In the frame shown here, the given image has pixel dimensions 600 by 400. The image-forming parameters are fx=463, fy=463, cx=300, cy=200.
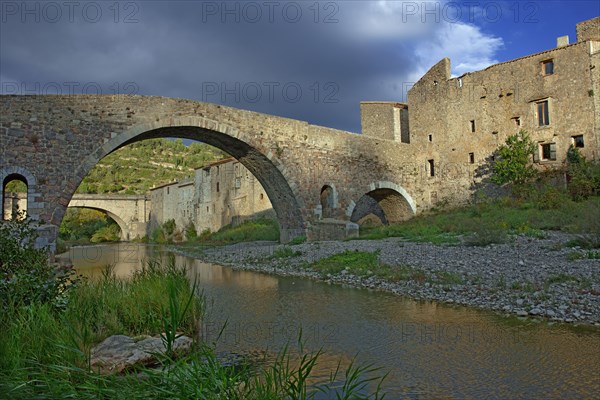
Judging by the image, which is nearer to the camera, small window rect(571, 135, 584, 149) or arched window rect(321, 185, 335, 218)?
arched window rect(321, 185, 335, 218)

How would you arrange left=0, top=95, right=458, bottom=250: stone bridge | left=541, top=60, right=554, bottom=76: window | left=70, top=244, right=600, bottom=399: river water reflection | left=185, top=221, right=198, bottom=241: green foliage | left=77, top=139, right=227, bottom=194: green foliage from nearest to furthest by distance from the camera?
left=70, top=244, right=600, bottom=399: river water reflection
left=0, top=95, right=458, bottom=250: stone bridge
left=541, top=60, right=554, bottom=76: window
left=185, top=221, right=198, bottom=241: green foliage
left=77, top=139, right=227, bottom=194: green foliage

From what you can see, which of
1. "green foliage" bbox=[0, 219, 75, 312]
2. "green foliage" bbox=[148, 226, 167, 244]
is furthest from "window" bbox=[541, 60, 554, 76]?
"green foliage" bbox=[148, 226, 167, 244]

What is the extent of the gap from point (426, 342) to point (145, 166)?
223ft

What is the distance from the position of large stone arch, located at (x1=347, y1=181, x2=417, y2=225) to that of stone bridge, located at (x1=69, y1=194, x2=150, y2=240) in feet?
82.6

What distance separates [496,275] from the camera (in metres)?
8.37

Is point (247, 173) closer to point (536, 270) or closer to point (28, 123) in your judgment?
point (28, 123)

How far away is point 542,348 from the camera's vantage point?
16.1 ft

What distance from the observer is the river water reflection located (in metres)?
4.04

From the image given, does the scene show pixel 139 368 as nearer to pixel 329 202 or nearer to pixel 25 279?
Answer: pixel 25 279

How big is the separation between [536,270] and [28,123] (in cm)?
1394

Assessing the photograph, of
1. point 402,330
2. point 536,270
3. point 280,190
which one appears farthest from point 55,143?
point 536,270

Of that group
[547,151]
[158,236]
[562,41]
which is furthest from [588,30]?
[158,236]

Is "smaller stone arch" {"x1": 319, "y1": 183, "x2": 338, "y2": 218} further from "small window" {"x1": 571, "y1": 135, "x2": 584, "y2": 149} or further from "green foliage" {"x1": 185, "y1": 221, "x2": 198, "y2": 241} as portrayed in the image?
"green foliage" {"x1": 185, "y1": 221, "x2": 198, "y2": 241}

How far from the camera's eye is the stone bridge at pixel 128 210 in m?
42.6
